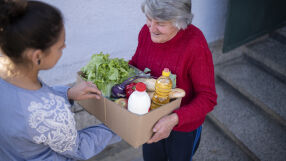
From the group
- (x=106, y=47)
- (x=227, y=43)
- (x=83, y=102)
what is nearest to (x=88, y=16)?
(x=106, y=47)

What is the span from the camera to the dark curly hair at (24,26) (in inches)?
42.3

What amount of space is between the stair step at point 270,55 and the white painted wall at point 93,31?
2149 millimetres

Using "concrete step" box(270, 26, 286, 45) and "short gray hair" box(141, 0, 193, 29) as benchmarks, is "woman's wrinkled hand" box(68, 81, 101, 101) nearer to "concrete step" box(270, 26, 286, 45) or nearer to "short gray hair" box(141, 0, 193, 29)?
"short gray hair" box(141, 0, 193, 29)

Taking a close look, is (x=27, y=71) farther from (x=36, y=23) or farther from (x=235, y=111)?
(x=235, y=111)

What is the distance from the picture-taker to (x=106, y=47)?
334 centimetres

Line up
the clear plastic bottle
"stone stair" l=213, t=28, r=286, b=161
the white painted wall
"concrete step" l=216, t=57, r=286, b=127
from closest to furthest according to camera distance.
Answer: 1. the clear plastic bottle
2. the white painted wall
3. "stone stair" l=213, t=28, r=286, b=161
4. "concrete step" l=216, t=57, r=286, b=127

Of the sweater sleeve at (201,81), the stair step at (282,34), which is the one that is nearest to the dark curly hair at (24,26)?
the sweater sleeve at (201,81)

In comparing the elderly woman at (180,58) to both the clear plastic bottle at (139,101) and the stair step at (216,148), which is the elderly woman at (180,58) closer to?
the clear plastic bottle at (139,101)

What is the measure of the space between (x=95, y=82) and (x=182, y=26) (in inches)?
30.2

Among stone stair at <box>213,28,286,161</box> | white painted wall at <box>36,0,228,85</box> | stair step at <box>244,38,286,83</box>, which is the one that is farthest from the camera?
stair step at <box>244,38,286,83</box>

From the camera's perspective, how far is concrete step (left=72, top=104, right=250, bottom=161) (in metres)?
3.29

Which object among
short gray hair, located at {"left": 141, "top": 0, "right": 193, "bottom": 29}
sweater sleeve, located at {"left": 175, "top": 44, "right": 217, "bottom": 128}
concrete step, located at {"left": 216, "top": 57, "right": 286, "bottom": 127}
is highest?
short gray hair, located at {"left": 141, "top": 0, "right": 193, "bottom": 29}

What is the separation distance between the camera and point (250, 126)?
11.3ft

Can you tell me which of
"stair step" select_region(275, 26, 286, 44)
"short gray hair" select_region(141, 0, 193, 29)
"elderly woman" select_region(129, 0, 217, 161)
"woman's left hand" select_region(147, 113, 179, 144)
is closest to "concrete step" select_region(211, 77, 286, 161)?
"stair step" select_region(275, 26, 286, 44)
